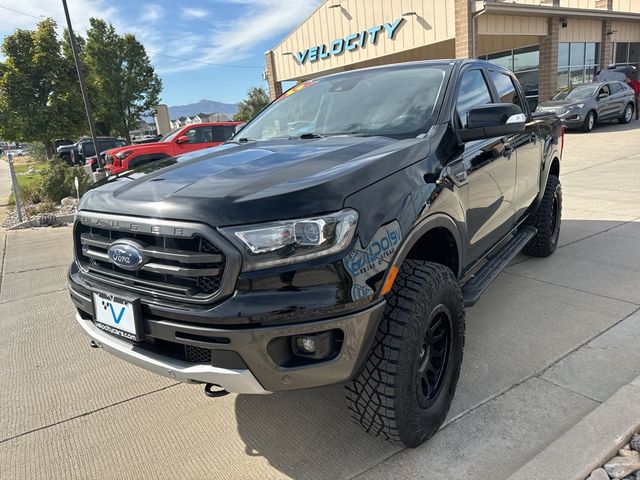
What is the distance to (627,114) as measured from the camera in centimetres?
1742

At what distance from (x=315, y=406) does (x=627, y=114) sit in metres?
19.3

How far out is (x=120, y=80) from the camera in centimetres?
3247

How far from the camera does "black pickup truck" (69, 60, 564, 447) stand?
1771mm

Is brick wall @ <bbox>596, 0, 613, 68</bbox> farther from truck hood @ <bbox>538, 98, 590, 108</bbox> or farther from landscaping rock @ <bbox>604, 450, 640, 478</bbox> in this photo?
landscaping rock @ <bbox>604, 450, 640, 478</bbox>

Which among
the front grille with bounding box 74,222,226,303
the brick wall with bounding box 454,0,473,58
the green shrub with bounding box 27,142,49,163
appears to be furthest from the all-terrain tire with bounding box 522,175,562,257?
the green shrub with bounding box 27,142,49,163

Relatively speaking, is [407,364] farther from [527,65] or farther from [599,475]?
[527,65]

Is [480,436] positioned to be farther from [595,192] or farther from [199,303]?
[595,192]

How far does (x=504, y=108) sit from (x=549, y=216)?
7.76 ft

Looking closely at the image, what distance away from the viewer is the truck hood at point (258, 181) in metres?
1.80

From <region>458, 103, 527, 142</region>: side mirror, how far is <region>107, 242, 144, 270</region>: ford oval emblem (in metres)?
1.80

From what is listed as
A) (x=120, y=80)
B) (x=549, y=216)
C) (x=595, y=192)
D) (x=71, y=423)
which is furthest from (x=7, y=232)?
(x=120, y=80)

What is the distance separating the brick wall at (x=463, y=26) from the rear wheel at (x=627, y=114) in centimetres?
632

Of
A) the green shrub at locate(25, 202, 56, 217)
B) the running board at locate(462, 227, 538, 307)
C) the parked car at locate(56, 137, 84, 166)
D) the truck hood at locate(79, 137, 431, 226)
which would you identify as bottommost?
the green shrub at locate(25, 202, 56, 217)

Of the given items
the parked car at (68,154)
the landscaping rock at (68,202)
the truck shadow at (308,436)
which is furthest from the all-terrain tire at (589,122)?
the parked car at (68,154)
